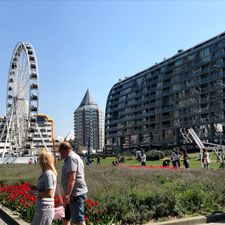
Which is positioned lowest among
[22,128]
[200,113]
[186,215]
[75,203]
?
[186,215]

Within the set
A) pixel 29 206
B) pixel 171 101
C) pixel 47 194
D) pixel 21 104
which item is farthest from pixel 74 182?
pixel 171 101

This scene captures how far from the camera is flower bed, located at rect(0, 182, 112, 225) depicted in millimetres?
9209

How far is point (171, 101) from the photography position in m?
120

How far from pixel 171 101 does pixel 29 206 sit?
110 meters

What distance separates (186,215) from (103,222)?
7.76ft

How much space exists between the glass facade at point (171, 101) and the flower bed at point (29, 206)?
67.2 metres

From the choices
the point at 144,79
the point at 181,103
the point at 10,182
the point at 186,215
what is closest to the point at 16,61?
the point at 10,182

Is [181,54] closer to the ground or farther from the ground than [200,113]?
farther from the ground

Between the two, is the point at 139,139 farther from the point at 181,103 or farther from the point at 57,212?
the point at 57,212

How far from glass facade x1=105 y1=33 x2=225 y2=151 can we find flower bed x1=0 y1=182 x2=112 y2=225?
220 feet

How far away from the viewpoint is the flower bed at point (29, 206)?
9.21m

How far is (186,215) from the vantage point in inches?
394

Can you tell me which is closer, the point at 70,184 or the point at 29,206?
the point at 70,184

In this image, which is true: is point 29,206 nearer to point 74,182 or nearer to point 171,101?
point 74,182
